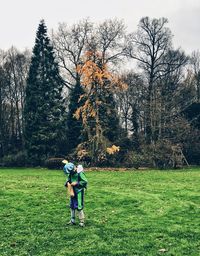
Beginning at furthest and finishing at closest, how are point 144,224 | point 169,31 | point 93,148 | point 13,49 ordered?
point 13,49, point 169,31, point 93,148, point 144,224

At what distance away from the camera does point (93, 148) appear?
1902 inches

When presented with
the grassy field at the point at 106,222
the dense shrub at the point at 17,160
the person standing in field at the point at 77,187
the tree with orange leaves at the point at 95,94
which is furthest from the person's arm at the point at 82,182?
the dense shrub at the point at 17,160

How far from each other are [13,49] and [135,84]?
21440 millimetres

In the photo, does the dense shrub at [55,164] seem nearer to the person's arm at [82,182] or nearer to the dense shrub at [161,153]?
the dense shrub at [161,153]

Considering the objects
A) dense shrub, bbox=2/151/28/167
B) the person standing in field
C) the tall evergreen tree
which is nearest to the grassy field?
the person standing in field

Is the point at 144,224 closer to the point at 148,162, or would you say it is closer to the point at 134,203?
the point at 134,203

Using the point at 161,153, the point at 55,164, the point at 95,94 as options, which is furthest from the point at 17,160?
the point at 161,153

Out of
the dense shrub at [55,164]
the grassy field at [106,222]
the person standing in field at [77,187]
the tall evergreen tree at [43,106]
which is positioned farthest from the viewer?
the tall evergreen tree at [43,106]

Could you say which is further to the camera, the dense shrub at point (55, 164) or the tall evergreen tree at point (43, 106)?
the tall evergreen tree at point (43, 106)

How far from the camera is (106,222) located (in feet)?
57.7

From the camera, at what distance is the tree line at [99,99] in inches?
1928

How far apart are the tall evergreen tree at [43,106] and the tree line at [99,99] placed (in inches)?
5.0

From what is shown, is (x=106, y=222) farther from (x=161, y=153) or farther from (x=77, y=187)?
(x=161, y=153)

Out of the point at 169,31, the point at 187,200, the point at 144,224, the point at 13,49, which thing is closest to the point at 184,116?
the point at 169,31
